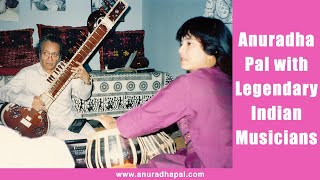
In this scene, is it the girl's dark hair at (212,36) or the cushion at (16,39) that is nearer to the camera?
the girl's dark hair at (212,36)

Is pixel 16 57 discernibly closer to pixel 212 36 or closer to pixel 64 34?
pixel 64 34

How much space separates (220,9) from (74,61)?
1274mm

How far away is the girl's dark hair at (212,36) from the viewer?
55.0 inches

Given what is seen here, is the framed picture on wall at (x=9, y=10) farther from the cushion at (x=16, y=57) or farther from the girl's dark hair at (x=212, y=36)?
the girl's dark hair at (x=212, y=36)

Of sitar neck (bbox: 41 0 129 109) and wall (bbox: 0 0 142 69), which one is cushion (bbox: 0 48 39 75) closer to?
wall (bbox: 0 0 142 69)

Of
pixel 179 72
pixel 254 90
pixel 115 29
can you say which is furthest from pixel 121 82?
pixel 254 90

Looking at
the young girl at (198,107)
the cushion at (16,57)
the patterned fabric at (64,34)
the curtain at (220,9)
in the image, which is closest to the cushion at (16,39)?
the cushion at (16,57)

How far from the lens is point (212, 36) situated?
1397mm

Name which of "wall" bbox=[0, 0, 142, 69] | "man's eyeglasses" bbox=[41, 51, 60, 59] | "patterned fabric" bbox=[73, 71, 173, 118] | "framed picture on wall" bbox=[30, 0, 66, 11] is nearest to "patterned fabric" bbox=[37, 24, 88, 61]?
"wall" bbox=[0, 0, 142, 69]

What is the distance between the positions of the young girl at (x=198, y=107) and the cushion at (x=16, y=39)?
3.20m

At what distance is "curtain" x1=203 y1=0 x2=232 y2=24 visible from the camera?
269 centimetres

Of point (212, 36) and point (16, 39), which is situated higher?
point (16, 39)

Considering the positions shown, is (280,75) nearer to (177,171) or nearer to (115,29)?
(177,171)

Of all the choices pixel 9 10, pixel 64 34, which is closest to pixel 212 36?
pixel 64 34
